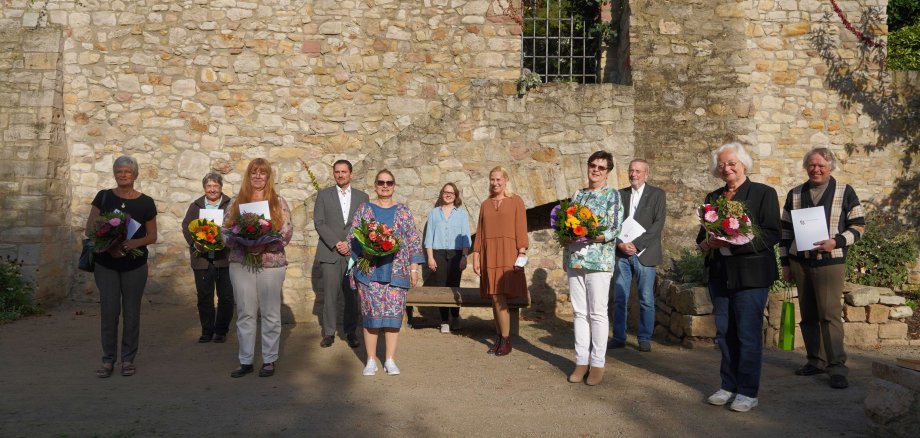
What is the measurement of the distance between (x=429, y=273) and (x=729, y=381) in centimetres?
447

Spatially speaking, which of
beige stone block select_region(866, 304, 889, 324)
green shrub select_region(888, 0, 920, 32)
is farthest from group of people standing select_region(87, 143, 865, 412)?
green shrub select_region(888, 0, 920, 32)

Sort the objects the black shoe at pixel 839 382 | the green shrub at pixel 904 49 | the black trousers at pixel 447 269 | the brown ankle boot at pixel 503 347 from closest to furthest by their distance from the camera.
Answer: the black shoe at pixel 839 382 → the brown ankle boot at pixel 503 347 → the black trousers at pixel 447 269 → the green shrub at pixel 904 49

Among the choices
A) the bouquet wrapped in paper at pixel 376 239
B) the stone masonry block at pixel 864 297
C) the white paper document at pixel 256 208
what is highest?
the white paper document at pixel 256 208

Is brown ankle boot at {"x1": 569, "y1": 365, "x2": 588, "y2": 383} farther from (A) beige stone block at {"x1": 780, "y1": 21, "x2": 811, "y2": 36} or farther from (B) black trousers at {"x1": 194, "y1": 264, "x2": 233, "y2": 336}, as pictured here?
(A) beige stone block at {"x1": 780, "y1": 21, "x2": 811, "y2": 36}

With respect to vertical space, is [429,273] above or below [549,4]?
below

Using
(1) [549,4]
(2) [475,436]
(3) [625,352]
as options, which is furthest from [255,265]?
(1) [549,4]

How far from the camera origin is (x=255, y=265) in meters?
5.36

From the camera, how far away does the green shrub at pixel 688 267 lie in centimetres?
713

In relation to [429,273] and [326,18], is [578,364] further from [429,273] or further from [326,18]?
[326,18]

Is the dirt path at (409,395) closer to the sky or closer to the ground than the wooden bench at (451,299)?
closer to the ground

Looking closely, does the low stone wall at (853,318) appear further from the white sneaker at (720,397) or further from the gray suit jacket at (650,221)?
the white sneaker at (720,397)

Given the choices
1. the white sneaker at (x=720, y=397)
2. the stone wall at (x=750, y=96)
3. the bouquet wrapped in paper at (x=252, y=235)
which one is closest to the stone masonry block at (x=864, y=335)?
the stone wall at (x=750, y=96)

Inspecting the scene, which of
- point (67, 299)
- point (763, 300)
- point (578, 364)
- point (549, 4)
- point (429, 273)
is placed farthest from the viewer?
point (549, 4)

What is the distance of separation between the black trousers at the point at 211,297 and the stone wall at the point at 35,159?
300cm
